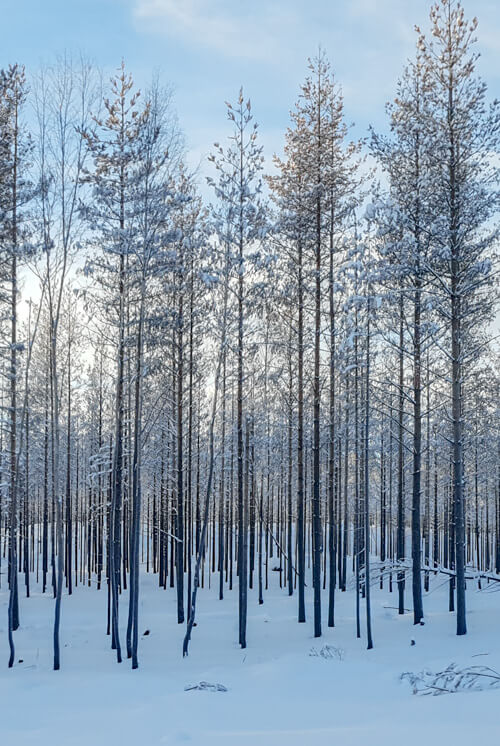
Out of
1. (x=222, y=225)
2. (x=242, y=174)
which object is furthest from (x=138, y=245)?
(x=242, y=174)

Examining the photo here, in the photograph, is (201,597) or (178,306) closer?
(178,306)

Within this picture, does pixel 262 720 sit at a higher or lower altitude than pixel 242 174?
lower

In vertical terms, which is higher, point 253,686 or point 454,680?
point 454,680

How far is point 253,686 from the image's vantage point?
998 centimetres

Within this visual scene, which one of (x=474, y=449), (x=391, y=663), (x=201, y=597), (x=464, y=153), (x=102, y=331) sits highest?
(x=464, y=153)

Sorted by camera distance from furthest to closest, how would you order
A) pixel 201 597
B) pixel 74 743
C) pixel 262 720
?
→ pixel 201 597, pixel 262 720, pixel 74 743

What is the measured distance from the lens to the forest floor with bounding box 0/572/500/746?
6633 millimetres

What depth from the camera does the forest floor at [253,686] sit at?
6633mm

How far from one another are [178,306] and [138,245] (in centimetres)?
426

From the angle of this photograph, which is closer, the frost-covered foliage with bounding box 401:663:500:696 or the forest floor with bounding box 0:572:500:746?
the forest floor with bounding box 0:572:500:746

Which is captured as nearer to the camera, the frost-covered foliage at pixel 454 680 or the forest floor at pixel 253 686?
the forest floor at pixel 253 686

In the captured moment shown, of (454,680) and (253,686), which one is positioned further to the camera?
(253,686)

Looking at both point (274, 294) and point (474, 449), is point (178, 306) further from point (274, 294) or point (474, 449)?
point (474, 449)

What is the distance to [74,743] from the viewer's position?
6.88m
